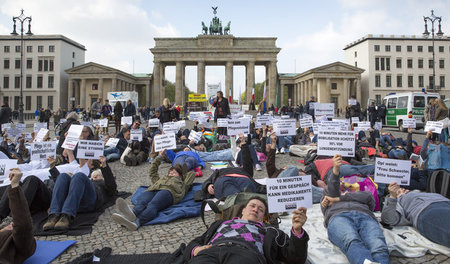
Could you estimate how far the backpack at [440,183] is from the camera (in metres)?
4.71

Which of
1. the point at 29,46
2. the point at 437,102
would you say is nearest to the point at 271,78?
the point at 437,102

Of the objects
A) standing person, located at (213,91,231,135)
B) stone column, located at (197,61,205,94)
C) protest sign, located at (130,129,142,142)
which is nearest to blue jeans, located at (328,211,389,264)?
protest sign, located at (130,129,142,142)

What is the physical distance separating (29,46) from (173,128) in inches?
2550

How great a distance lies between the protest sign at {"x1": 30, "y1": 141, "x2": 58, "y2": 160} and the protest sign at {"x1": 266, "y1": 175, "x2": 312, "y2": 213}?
4320 millimetres

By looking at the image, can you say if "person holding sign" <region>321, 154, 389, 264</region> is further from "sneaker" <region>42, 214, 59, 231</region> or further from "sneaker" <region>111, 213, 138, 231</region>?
"sneaker" <region>42, 214, 59, 231</region>

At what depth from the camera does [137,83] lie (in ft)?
204

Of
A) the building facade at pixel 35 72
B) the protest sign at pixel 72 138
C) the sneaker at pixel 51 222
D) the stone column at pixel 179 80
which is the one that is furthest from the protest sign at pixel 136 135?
the building facade at pixel 35 72

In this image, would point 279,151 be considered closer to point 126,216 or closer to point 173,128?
point 173,128

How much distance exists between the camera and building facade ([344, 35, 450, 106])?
61219mm

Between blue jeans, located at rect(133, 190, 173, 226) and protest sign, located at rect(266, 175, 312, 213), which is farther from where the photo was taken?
blue jeans, located at rect(133, 190, 173, 226)

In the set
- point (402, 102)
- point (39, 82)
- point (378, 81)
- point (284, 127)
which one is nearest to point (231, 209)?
point (284, 127)

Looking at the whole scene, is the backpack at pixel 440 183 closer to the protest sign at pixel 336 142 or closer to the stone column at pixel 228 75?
the protest sign at pixel 336 142

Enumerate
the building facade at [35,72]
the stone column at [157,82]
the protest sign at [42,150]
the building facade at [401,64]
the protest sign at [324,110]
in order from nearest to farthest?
the protest sign at [42,150] → the protest sign at [324,110] → the stone column at [157,82] → the building facade at [35,72] → the building facade at [401,64]

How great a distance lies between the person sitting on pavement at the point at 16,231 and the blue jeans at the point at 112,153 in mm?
7490
